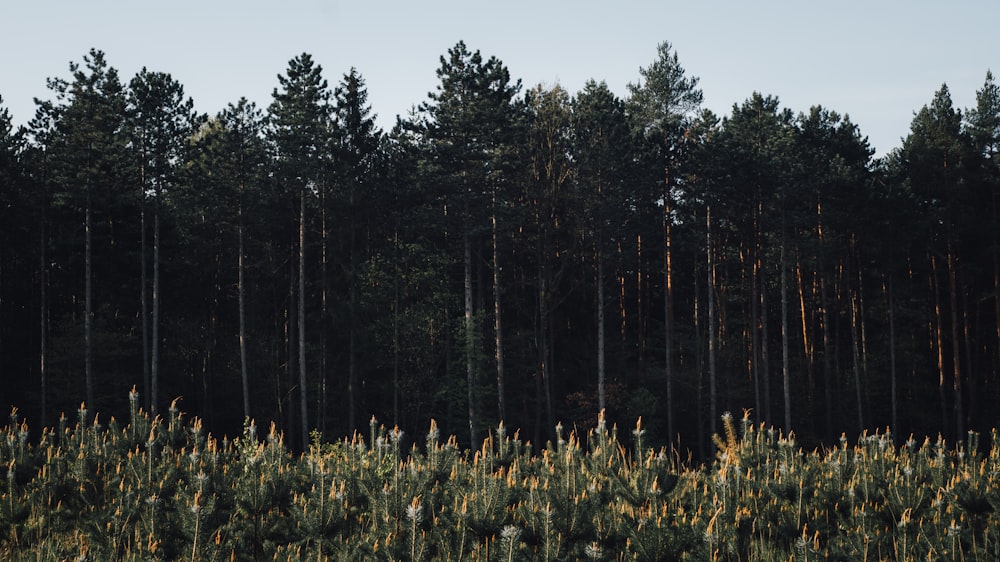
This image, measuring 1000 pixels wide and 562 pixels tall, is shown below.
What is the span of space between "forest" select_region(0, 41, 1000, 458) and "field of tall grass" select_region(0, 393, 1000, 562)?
22.3 metres

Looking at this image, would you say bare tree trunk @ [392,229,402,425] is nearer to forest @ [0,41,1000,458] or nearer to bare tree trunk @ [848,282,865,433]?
forest @ [0,41,1000,458]

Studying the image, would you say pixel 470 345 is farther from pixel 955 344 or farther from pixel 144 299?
pixel 955 344

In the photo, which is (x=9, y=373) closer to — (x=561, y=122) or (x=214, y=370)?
(x=214, y=370)

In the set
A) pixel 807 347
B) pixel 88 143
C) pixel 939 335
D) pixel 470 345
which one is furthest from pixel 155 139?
pixel 939 335

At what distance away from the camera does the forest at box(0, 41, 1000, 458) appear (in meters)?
33.2

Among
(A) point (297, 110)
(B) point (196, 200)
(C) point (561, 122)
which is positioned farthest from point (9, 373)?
(C) point (561, 122)

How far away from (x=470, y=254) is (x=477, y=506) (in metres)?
26.1

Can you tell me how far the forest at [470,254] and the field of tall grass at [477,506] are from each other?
2232 cm

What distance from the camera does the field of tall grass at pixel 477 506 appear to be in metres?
7.06

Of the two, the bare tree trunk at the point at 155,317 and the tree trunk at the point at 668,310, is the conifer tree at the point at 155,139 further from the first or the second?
the tree trunk at the point at 668,310

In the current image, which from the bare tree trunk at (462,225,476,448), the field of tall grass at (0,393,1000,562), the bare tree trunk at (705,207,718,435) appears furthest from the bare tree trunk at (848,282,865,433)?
the field of tall grass at (0,393,1000,562)

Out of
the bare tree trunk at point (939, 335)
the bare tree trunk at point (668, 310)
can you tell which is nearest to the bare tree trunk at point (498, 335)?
the bare tree trunk at point (668, 310)

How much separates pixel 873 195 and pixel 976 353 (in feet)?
31.0

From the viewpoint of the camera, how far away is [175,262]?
37.3 meters
